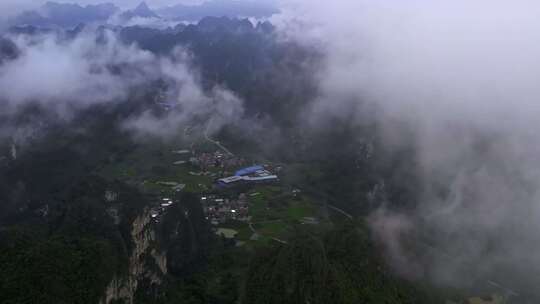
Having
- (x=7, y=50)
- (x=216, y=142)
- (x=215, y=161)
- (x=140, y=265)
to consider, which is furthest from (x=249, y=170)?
(x=7, y=50)

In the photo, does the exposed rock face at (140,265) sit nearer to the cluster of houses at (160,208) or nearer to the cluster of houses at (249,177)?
the cluster of houses at (160,208)

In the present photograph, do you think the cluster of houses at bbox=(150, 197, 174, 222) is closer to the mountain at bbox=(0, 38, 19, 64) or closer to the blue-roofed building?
the blue-roofed building

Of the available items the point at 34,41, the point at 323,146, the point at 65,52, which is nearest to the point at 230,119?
the point at 323,146

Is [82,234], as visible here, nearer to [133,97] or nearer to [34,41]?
[133,97]

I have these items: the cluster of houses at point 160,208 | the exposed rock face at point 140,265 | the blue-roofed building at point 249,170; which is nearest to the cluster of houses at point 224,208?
the cluster of houses at point 160,208

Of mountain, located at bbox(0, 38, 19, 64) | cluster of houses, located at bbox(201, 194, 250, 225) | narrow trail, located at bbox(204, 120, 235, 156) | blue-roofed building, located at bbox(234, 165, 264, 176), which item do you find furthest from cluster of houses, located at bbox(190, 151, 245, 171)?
mountain, located at bbox(0, 38, 19, 64)

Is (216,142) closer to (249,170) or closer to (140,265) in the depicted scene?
(249,170)
